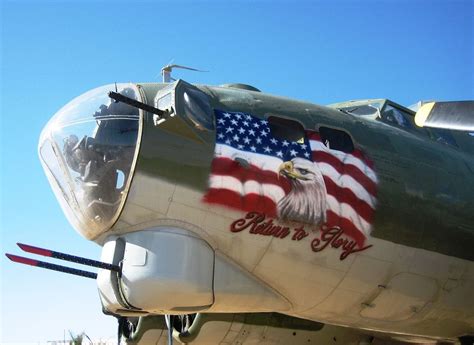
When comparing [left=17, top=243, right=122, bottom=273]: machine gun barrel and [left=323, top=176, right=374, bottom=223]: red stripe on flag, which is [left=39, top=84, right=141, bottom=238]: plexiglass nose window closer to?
[left=17, top=243, right=122, bottom=273]: machine gun barrel

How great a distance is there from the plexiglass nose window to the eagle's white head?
182 centimetres

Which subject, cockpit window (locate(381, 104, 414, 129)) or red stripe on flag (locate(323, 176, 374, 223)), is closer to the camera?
red stripe on flag (locate(323, 176, 374, 223))

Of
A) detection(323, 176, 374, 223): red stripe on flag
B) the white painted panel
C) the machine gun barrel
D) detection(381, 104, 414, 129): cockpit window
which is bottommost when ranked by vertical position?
the white painted panel

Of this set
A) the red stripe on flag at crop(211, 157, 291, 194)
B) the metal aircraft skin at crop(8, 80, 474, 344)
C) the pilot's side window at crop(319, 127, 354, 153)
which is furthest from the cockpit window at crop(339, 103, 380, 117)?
the red stripe on flag at crop(211, 157, 291, 194)

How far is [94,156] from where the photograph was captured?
284 inches

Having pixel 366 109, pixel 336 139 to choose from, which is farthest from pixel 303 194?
pixel 366 109

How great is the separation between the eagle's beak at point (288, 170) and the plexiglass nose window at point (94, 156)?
1716mm

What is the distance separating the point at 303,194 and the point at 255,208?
655mm

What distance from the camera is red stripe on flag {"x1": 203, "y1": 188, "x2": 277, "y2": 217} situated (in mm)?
7199

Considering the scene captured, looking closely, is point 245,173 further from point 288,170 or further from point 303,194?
point 303,194

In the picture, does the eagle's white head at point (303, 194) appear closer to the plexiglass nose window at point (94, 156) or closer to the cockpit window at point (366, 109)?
the plexiglass nose window at point (94, 156)

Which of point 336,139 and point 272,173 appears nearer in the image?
point 272,173

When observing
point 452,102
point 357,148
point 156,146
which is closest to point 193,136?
point 156,146

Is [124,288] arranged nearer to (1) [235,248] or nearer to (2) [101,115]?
(1) [235,248]
